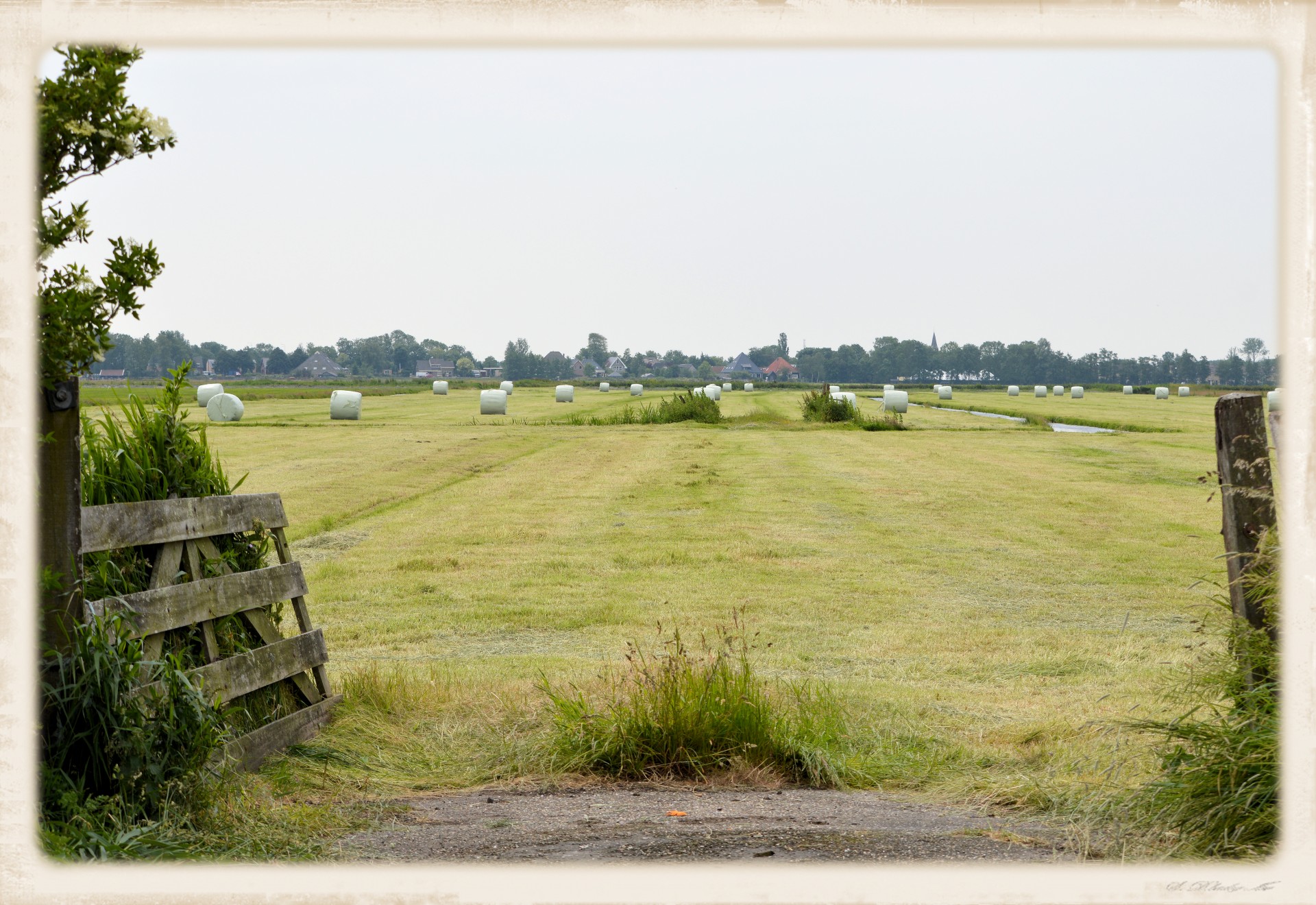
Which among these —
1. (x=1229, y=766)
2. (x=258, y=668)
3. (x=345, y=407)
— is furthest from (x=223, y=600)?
(x=345, y=407)

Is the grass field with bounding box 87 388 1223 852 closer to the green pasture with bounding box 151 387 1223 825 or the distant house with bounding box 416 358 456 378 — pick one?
the green pasture with bounding box 151 387 1223 825

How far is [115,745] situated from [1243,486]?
5000 mm

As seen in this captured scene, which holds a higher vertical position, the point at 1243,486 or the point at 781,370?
the point at 781,370

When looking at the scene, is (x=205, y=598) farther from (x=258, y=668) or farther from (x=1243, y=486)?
(x=1243, y=486)

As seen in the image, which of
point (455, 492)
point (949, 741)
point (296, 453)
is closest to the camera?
point (949, 741)

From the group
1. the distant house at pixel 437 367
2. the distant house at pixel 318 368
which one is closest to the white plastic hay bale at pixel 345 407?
the distant house at pixel 318 368

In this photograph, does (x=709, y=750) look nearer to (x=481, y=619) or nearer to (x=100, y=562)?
(x=100, y=562)

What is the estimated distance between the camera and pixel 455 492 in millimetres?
22016

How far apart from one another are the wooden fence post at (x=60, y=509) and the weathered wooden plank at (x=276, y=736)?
3.09 feet

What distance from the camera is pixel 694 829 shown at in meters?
5.35

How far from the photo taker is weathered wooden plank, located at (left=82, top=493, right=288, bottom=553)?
5355mm

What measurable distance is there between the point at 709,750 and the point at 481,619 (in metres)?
5.33

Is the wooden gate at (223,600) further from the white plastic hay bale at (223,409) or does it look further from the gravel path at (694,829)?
the white plastic hay bale at (223,409)

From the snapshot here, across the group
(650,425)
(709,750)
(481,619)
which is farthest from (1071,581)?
(650,425)
